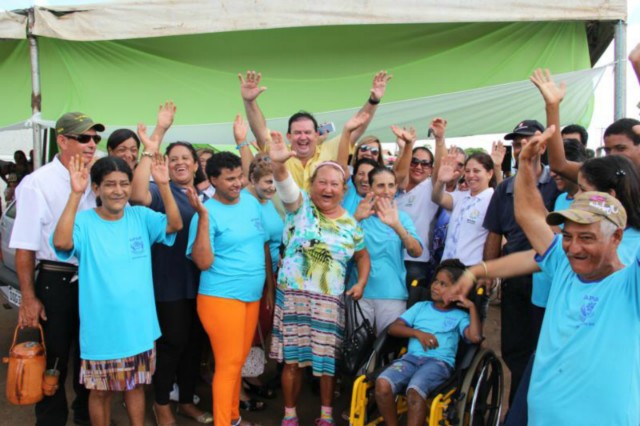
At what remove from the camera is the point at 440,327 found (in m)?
3.30

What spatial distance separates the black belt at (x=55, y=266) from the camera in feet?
9.74

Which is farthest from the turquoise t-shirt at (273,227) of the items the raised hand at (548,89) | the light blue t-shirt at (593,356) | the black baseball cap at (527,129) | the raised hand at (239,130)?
the light blue t-shirt at (593,356)

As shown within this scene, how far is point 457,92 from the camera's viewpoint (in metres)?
4.72

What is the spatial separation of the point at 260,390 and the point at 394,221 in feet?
5.78

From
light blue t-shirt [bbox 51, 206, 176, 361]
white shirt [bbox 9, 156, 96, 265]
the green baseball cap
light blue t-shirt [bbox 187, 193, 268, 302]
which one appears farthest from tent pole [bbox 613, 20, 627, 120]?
white shirt [bbox 9, 156, 96, 265]

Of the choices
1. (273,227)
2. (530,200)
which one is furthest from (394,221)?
(530,200)

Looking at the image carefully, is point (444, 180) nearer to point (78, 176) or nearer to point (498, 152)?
point (498, 152)

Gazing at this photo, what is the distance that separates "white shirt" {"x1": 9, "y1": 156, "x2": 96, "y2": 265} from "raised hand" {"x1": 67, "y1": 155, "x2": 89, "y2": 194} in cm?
29

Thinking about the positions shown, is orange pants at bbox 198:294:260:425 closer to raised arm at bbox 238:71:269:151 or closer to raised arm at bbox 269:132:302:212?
raised arm at bbox 269:132:302:212

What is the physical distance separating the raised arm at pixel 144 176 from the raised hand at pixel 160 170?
0.09m

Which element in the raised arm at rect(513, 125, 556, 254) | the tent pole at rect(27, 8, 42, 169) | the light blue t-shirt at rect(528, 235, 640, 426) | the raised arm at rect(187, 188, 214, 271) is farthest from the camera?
the tent pole at rect(27, 8, 42, 169)

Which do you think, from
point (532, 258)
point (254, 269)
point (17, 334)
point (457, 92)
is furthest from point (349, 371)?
point (457, 92)

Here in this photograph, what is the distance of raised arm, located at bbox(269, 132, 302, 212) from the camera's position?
3121mm

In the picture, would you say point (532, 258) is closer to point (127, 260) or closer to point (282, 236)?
point (282, 236)
